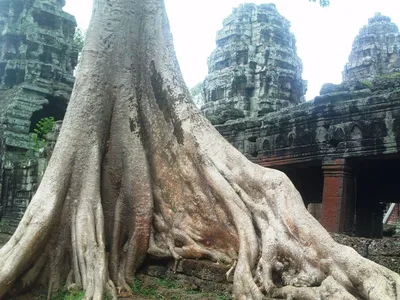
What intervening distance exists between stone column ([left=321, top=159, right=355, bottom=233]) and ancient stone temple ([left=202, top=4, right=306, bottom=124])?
507 centimetres

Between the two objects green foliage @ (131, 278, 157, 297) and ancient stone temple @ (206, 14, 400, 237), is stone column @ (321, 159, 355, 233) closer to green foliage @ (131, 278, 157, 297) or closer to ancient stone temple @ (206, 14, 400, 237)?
ancient stone temple @ (206, 14, 400, 237)

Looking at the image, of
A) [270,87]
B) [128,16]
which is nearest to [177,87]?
[128,16]

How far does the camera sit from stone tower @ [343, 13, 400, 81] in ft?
56.0

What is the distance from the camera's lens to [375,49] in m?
17.4

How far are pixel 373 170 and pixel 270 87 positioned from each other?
13.7 feet

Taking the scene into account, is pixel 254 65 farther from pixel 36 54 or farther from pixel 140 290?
pixel 140 290

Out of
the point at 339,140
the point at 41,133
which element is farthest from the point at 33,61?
the point at 339,140

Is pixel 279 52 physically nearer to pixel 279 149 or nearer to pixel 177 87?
pixel 279 149

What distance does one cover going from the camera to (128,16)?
5.34m

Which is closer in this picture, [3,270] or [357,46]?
[3,270]

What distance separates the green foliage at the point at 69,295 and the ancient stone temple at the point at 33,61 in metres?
8.91

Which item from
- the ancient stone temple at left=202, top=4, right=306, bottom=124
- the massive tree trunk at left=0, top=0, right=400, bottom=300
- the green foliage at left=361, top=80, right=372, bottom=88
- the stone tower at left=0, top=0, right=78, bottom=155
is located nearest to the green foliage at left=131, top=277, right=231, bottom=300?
the massive tree trunk at left=0, top=0, right=400, bottom=300

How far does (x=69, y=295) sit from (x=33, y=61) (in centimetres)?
1129

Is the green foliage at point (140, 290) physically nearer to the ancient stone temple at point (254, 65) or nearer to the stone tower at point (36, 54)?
the ancient stone temple at point (254, 65)
